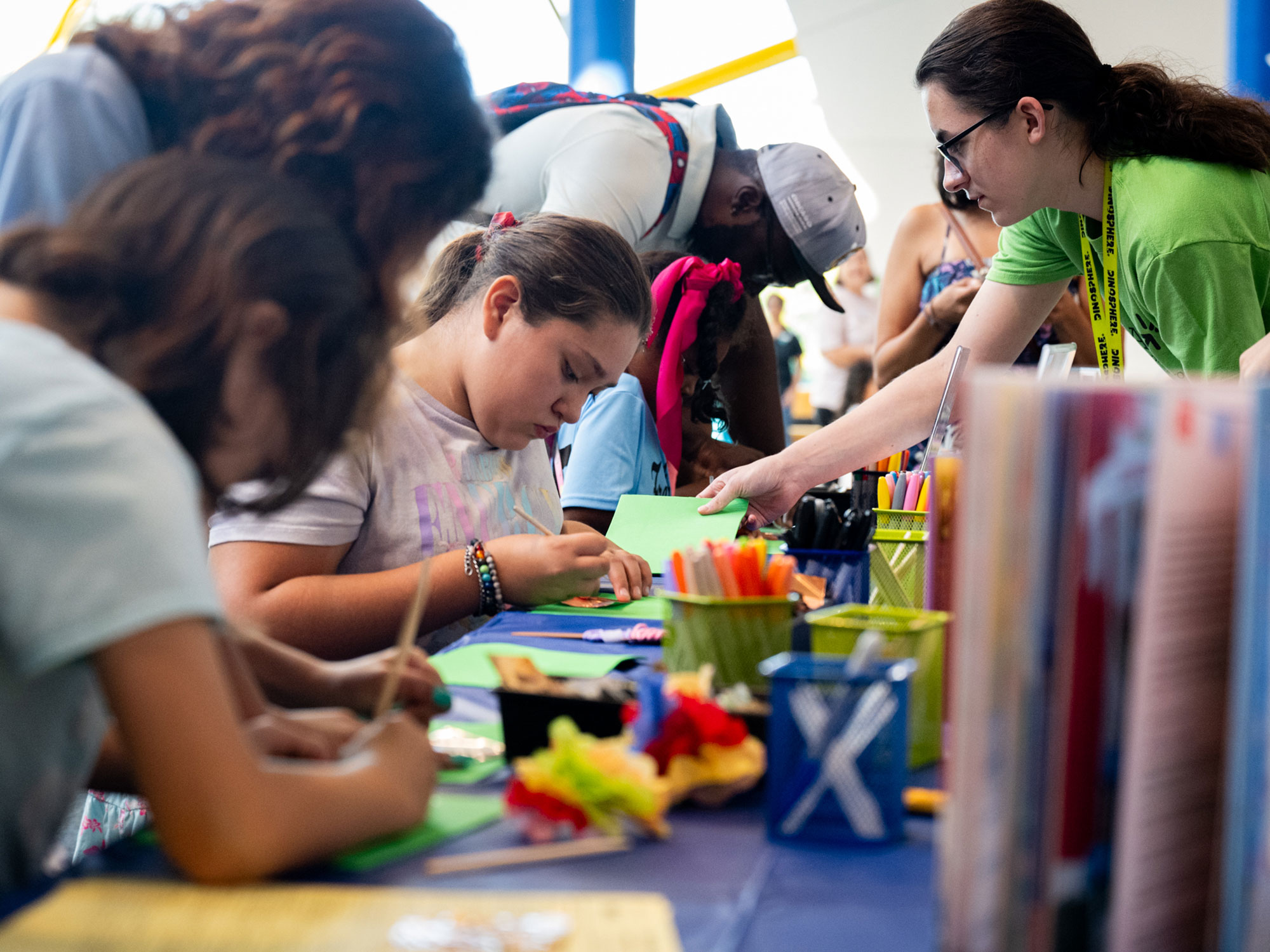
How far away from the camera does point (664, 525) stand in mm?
1628

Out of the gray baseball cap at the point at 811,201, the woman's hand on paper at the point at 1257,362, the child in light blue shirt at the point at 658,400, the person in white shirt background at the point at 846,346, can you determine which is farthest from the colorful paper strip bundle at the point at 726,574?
the person in white shirt background at the point at 846,346

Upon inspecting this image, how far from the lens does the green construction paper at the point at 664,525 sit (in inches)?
60.6

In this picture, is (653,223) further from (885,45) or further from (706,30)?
(885,45)

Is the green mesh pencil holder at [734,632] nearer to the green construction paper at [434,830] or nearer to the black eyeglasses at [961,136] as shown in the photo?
the green construction paper at [434,830]

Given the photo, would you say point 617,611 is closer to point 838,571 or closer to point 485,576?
point 485,576

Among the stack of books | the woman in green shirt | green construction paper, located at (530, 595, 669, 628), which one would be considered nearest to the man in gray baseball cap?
the woman in green shirt

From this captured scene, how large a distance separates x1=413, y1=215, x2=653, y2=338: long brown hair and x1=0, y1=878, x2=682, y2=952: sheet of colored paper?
1059 millimetres

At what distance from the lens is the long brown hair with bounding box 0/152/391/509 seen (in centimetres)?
58

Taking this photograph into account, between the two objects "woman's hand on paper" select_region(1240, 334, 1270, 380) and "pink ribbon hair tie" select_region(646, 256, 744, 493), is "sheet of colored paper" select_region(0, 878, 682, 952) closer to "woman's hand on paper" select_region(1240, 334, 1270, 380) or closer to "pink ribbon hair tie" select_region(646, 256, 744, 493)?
"woman's hand on paper" select_region(1240, 334, 1270, 380)

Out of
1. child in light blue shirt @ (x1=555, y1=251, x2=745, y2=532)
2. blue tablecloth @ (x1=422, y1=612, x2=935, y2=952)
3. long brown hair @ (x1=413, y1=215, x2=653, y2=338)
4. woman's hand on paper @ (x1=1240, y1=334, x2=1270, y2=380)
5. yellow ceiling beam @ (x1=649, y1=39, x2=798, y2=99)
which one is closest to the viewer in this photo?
blue tablecloth @ (x1=422, y1=612, x2=935, y2=952)

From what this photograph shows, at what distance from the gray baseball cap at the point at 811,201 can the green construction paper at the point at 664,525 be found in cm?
89

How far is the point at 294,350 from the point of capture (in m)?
0.63

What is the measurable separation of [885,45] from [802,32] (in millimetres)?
533

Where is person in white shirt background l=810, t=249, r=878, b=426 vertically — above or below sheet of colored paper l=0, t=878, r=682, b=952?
below
